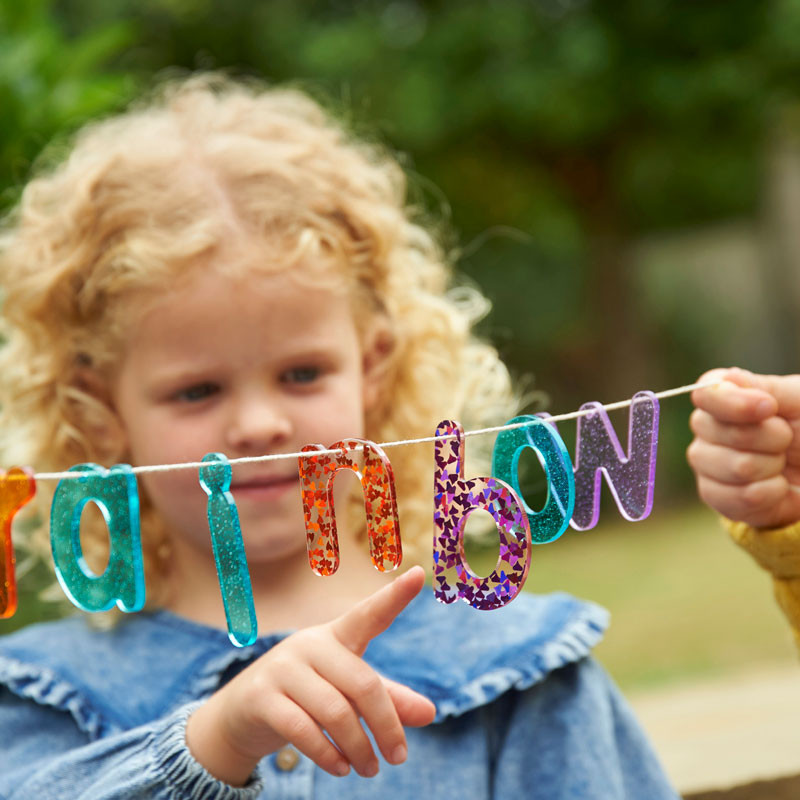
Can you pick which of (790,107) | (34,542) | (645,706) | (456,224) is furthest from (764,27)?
(34,542)

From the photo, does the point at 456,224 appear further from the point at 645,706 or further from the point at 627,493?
the point at 627,493

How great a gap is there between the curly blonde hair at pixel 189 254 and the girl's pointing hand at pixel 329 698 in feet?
1.74

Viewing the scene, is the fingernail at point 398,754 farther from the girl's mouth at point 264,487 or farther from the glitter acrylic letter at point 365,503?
the girl's mouth at point 264,487

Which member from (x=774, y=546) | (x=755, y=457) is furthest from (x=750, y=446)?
(x=774, y=546)

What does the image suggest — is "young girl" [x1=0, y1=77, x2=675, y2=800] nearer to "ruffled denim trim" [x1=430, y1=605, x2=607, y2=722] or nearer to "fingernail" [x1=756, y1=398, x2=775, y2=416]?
"ruffled denim trim" [x1=430, y1=605, x2=607, y2=722]

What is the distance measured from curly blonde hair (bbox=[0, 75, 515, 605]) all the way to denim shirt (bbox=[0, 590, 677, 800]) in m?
0.14

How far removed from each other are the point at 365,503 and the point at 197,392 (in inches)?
16.3

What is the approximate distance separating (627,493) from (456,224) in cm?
747

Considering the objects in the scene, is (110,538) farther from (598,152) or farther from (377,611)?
(598,152)

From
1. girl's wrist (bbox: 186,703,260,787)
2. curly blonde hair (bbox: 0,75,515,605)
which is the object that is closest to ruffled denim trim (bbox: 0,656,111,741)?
curly blonde hair (bbox: 0,75,515,605)

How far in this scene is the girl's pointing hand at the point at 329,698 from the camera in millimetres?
1011

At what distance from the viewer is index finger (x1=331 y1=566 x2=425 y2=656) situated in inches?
38.3

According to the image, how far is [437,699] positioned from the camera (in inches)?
54.2

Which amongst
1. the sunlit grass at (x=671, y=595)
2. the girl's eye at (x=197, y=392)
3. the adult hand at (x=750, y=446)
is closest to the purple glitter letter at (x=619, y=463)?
the adult hand at (x=750, y=446)
